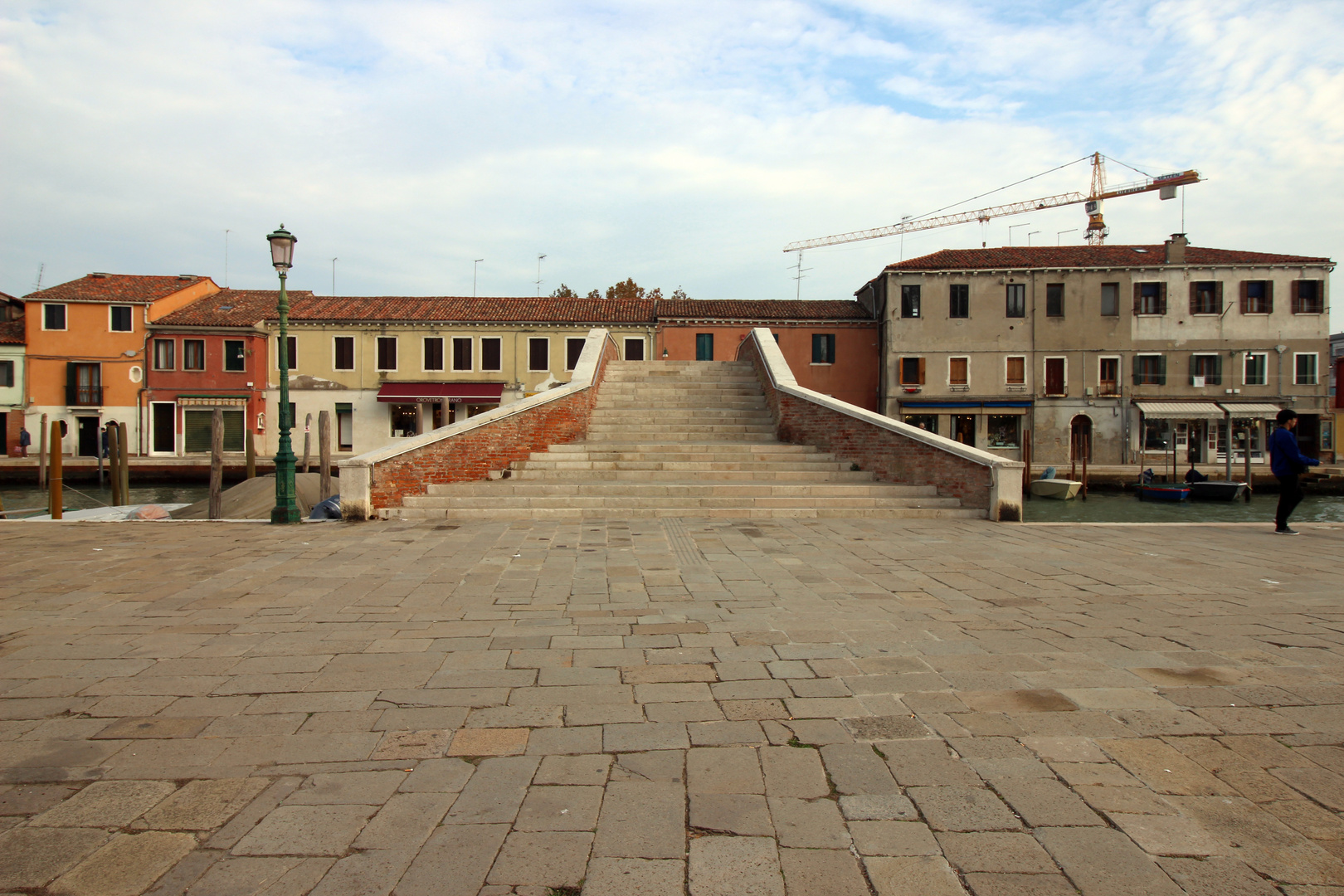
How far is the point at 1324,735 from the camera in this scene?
260 centimetres

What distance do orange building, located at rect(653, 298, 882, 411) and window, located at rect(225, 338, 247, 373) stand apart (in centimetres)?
1568

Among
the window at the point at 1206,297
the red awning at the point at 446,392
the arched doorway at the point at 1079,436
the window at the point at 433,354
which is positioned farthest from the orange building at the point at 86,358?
the window at the point at 1206,297

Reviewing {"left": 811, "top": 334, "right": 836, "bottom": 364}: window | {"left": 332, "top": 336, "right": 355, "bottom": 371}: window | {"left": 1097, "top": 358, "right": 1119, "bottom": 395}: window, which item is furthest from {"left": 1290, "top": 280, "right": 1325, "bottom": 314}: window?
{"left": 332, "top": 336, "right": 355, "bottom": 371}: window

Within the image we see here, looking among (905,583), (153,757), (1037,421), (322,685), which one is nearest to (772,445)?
(905,583)

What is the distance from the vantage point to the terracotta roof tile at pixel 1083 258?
2653 centimetres

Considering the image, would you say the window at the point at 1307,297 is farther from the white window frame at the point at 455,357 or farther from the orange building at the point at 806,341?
the white window frame at the point at 455,357

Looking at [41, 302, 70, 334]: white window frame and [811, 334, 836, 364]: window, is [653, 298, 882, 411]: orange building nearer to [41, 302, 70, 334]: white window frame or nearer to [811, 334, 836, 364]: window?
[811, 334, 836, 364]: window

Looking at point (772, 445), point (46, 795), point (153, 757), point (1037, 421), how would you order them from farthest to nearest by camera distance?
1. point (1037, 421)
2. point (772, 445)
3. point (153, 757)
4. point (46, 795)

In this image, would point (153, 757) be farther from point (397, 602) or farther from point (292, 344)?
point (292, 344)

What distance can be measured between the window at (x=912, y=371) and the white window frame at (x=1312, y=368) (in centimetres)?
1292

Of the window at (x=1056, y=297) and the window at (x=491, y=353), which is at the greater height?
the window at (x=1056, y=297)

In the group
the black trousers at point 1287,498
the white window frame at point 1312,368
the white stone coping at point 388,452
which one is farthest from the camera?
the white window frame at point 1312,368

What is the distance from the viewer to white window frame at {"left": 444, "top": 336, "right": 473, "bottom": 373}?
2875cm

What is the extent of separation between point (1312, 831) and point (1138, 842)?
0.50 m
